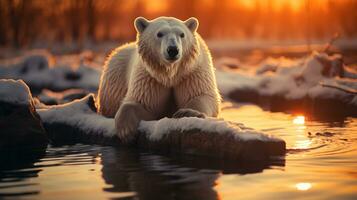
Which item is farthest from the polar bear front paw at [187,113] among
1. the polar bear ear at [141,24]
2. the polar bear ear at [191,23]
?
the polar bear ear at [141,24]

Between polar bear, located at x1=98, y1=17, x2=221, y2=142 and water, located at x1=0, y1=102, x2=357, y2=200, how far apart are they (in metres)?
0.61

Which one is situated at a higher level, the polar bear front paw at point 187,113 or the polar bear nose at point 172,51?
the polar bear nose at point 172,51

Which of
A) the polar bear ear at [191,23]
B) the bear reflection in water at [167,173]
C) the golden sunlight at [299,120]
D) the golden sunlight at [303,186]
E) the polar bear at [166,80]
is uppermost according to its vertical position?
the polar bear ear at [191,23]

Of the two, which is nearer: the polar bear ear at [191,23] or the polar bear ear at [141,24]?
the polar bear ear at [191,23]

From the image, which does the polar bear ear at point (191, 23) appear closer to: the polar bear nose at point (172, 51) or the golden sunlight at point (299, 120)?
the polar bear nose at point (172, 51)

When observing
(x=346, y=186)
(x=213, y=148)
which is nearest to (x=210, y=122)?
(x=213, y=148)

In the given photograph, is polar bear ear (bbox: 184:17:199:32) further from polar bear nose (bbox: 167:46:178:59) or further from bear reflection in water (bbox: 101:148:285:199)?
bear reflection in water (bbox: 101:148:285:199)

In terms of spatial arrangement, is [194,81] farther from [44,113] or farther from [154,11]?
[154,11]

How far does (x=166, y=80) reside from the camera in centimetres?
861

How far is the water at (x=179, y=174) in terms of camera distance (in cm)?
548

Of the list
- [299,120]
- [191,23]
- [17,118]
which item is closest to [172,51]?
[191,23]

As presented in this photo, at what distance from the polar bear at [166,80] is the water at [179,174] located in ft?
2.02

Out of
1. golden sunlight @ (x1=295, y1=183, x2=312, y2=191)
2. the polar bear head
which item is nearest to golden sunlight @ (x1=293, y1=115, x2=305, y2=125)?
the polar bear head

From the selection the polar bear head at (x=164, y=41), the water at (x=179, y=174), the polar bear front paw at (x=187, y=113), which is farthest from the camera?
the polar bear head at (x=164, y=41)
